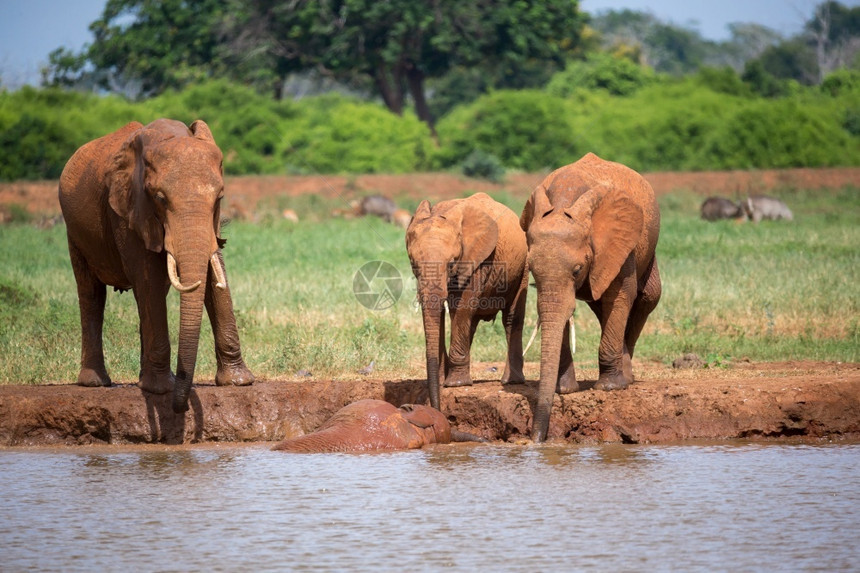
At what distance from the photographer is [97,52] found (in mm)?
45062

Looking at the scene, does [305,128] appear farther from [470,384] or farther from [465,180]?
[470,384]

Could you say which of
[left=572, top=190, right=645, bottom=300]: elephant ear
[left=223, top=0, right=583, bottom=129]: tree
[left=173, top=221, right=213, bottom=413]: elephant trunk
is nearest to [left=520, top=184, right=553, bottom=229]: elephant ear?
[left=572, top=190, right=645, bottom=300]: elephant ear

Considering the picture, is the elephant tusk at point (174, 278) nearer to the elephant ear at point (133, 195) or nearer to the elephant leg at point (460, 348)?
the elephant ear at point (133, 195)

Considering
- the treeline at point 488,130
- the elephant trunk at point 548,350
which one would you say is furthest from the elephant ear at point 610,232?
the treeline at point 488,130

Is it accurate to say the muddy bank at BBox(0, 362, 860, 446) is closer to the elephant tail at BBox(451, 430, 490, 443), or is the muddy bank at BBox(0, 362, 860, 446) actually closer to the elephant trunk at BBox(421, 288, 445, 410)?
the elephant tail at BBox(451, 430, 490, 443)

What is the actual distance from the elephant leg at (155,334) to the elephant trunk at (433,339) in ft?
6.42

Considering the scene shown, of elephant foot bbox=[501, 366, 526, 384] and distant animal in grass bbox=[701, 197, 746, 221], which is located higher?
distant animal in grass bbox=[701, 197, 746, 221]

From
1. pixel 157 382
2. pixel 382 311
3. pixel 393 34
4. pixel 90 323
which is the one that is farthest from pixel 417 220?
pixel 393 34

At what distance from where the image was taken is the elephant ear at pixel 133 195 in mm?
9414

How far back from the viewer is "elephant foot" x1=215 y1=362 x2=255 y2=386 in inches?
412

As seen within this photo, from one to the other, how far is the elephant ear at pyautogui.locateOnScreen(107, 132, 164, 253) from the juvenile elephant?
1950 millimetres

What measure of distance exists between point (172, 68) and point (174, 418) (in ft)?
115

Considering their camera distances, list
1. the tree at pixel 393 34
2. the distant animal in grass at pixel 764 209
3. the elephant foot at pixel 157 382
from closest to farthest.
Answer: the elephant foot at pixel 157 382, the distant animal in grass at pixel 764 209, the tree at pixel 393 34

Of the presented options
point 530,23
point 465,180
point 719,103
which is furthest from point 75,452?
point 530,23
